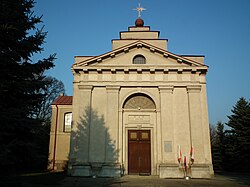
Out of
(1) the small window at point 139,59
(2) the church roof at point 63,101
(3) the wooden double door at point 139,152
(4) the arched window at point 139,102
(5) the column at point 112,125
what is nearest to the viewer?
(5) the column at point 112,125

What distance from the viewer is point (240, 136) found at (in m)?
28.0

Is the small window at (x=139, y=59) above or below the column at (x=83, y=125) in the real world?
Result: above

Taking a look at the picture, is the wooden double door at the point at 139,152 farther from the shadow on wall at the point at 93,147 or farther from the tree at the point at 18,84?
the tree at the point at 18,84

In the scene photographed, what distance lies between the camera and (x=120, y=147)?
59.3ft

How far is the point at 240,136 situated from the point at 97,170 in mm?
18907

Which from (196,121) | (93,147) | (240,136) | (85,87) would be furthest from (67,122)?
(240,136)

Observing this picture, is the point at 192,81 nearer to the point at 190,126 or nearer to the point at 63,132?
the point at 190,126

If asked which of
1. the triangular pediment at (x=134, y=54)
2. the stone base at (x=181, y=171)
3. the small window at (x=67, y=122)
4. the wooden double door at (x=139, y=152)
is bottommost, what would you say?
the stone base at (x=181, y=171)

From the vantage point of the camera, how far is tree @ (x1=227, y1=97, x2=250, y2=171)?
26.9 metres

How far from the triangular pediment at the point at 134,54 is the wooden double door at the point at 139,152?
5775 millimetres

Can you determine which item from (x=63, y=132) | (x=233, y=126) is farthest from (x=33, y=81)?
(x=233, y=126)

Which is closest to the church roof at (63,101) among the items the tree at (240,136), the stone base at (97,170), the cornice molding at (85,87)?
the cornice molding at (85,87)

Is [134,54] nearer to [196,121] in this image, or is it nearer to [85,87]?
[85,87]

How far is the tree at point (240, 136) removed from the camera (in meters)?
26.9
